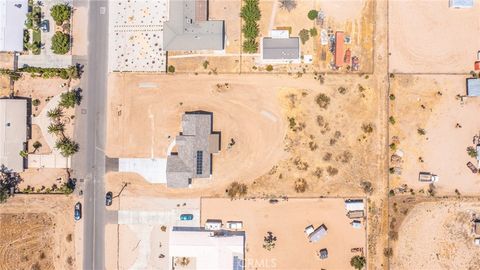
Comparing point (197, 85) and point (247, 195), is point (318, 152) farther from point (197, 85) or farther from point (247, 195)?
point (197, 85)

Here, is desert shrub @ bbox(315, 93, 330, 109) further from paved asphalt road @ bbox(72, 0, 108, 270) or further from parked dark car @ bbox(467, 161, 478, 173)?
paved asphalt road @ bbox(72, 0, 108, 270)

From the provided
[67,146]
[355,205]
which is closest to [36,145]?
[67,146]

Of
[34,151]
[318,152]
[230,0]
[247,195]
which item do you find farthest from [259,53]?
[34,151]

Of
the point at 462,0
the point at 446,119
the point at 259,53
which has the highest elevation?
the point at 462,0

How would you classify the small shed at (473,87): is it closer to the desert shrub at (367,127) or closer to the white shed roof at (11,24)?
the desert shrub at (367,127)

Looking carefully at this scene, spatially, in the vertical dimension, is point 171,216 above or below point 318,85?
below

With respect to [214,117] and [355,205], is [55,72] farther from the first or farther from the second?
[355,205]
